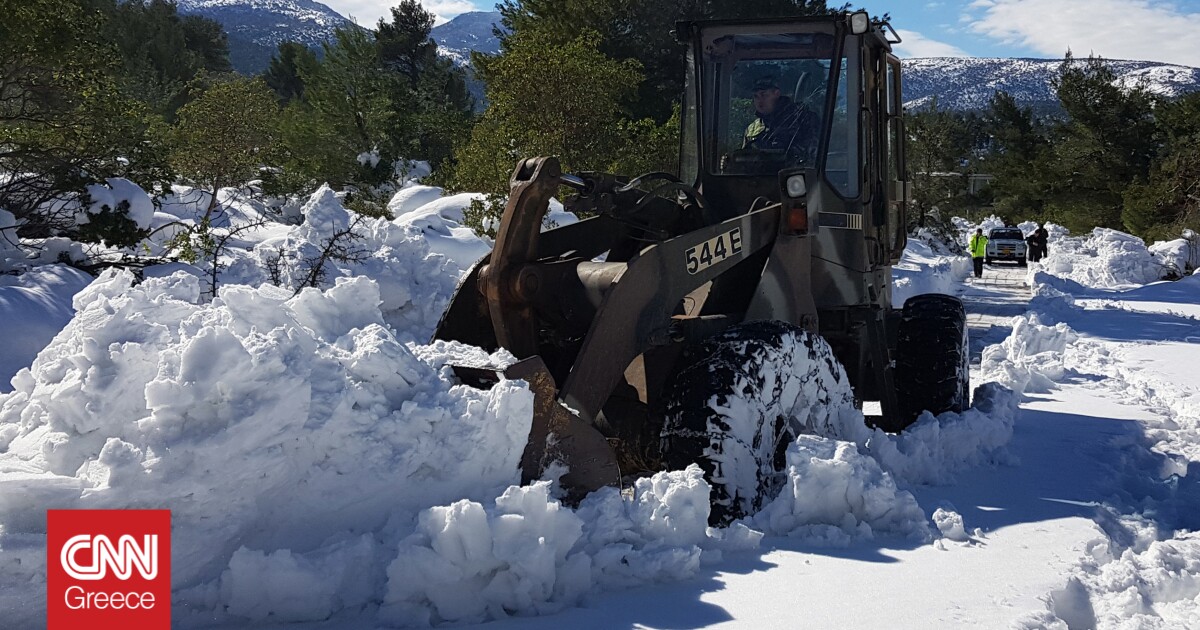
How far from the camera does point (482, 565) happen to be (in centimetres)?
356

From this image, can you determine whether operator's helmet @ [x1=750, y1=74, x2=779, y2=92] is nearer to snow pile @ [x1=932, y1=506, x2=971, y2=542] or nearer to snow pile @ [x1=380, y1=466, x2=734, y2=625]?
snow pile @ [x1=932, y1=506, x2=971, y2=542]

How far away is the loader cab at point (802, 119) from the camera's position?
700 centimetres

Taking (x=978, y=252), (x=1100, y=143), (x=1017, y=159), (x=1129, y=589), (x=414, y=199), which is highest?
(x=1017, y=159)

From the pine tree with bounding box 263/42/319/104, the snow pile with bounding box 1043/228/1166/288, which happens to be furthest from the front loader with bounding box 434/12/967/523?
the pine tree with bounding box 263/42/319/104

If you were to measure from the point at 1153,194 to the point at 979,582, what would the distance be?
41.7 meters

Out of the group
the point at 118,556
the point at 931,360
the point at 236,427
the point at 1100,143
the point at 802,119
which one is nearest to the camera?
the point at 118,556

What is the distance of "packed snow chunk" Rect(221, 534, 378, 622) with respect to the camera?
11.1 ft

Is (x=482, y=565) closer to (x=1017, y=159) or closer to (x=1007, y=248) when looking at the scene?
(x=1007, y=248)

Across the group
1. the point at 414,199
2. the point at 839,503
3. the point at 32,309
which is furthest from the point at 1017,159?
the point at 839,503

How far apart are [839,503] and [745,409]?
2.08 ft

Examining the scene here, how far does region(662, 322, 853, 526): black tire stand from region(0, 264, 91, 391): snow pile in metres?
4.86

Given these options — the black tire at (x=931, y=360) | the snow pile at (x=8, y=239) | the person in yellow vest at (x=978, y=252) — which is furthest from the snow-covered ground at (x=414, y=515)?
the person in yellow vest at (x=978, y=252)

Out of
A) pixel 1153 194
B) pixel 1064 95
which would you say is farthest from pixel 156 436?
pixel 1064 95

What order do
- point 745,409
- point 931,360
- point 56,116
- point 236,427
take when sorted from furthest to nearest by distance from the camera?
point 56,116 < point 931,360 < point 745,409 < point 236,427
